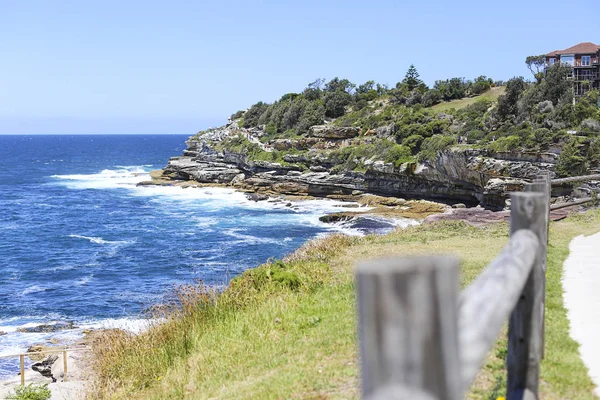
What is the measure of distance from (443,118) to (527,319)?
51932 mm

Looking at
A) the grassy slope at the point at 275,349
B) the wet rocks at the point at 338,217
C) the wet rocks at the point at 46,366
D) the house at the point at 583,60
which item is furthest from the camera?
the house at the point at 583,60

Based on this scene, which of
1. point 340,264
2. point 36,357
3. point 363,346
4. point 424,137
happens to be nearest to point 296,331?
point 340,264

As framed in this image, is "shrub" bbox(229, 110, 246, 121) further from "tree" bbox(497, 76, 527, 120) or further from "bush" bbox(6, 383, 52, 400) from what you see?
"bush" bbox(6, 383, 52, 400)

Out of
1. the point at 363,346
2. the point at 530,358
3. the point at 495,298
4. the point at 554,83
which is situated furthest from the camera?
the point at 554,83

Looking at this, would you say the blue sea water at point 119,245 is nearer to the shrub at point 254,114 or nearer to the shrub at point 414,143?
the shrub at point 414,143

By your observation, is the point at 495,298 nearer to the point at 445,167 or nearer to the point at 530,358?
the point at 530,358

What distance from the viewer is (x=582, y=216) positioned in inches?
630

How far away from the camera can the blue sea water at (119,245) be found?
23.3 meters

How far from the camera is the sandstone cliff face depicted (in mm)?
36906

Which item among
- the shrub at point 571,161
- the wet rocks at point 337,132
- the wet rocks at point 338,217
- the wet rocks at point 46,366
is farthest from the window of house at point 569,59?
the wet rocks at point 46,366

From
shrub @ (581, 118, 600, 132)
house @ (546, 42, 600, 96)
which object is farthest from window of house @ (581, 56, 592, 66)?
shrub @ (581, 118, 600, 132)

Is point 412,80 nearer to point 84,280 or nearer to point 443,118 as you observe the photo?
point 443,118

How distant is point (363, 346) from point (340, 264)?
10.8 m

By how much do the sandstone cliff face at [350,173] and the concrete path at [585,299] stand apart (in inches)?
1019
